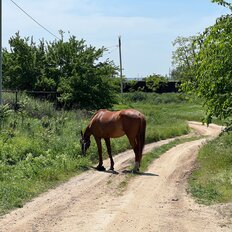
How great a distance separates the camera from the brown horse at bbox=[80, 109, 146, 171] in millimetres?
14484

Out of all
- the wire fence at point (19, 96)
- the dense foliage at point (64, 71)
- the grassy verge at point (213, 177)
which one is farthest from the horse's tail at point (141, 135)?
the dense foliage at point (64, 71)

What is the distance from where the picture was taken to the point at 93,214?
28.2 ft

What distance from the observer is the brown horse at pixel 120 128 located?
47.5ft

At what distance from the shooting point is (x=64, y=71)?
102ft

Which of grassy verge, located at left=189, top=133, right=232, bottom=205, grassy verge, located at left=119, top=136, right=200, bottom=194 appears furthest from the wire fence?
grassy verge, located at left=189, top=133, right=232, bottom=205

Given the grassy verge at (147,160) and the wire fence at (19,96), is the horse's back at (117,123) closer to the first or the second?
the grassy verge at (147,160)

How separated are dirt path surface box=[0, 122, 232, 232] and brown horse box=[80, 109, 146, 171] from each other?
1370 millimetres

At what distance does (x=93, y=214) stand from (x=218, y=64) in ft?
25.4

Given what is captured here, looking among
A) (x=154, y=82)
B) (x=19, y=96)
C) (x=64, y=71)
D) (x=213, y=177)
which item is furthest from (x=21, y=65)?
(x=154, y=82)

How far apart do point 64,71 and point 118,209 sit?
74.6 ft

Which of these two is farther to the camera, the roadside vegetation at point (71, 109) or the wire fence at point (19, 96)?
the wire fence at point (19, 96)

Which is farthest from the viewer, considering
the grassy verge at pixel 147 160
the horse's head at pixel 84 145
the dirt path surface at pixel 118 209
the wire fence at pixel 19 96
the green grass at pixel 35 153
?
the wire fence at pixel 19 96

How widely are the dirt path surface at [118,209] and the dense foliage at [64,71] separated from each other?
16178 mm

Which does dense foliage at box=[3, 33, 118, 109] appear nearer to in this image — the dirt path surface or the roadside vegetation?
the roadside vegetation
